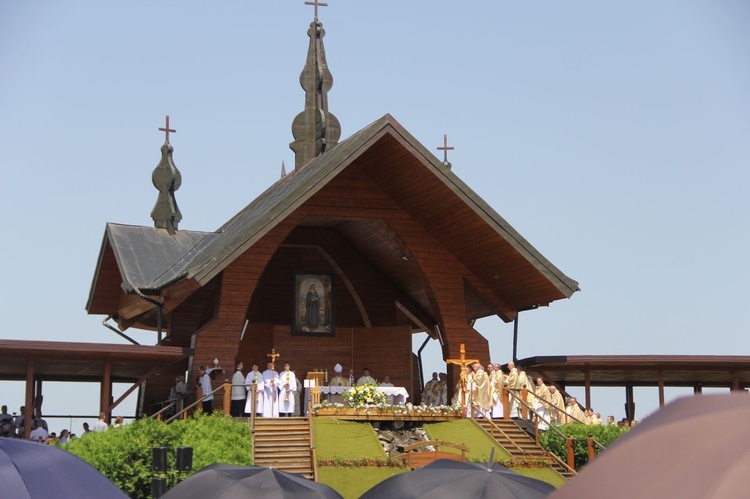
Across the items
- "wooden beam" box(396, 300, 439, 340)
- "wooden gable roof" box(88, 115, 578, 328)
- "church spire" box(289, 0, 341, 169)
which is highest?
"church spire" box(289, 0, 341, 169)

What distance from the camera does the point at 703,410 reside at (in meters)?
4.48

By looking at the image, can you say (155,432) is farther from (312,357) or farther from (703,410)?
(703,410)

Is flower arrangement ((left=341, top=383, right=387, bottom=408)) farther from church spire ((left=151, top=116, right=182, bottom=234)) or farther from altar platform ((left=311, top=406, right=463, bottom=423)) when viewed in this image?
church spire ((left=151, top=116, right=182, bottom=234))

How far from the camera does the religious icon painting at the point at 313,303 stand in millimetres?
27422

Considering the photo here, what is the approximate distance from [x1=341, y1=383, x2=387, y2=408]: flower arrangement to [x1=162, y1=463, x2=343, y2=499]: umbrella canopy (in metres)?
9.53

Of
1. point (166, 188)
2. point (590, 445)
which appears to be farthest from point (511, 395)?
point (166, 188)

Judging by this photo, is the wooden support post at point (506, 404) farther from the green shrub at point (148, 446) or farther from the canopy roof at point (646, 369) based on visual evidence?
the green shrub at point (148, 446)

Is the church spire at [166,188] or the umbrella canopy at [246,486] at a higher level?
the church spire at [166,188]

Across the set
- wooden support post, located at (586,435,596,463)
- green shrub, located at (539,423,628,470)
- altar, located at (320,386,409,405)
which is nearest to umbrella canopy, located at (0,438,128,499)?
wooden support post, located at (586,435,596,463)

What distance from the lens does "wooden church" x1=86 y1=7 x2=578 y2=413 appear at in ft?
77.0

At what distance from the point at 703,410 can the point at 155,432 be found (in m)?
Answer: 15.1

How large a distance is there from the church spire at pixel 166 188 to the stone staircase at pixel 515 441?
10181mm

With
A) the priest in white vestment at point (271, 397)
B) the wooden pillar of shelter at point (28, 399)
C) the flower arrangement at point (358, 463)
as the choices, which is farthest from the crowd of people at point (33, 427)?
the flower arrangement at point (358, 463)

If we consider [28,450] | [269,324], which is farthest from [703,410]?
[269,324]
